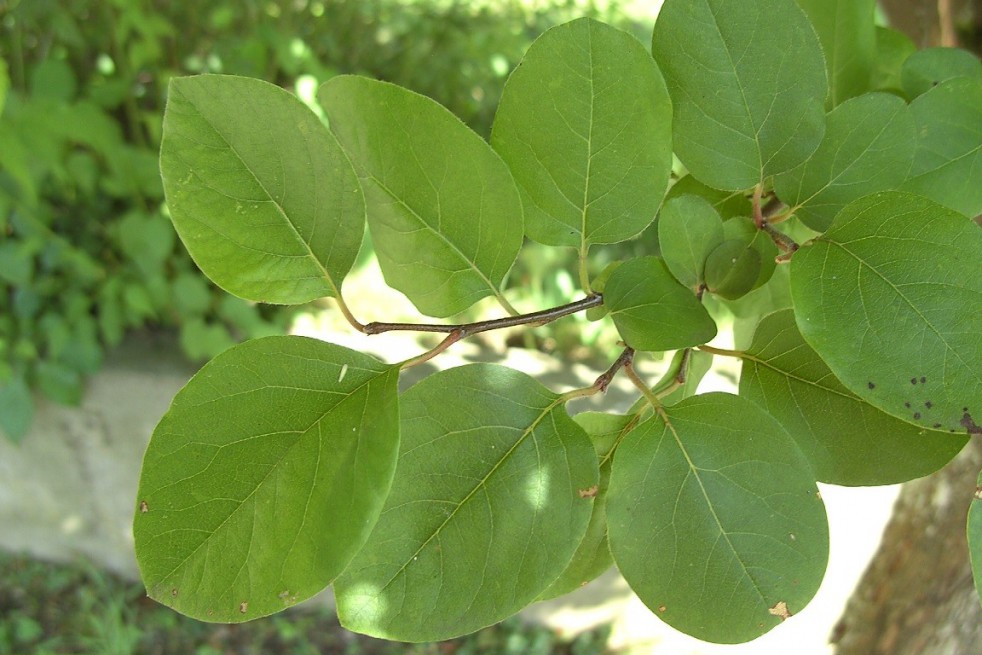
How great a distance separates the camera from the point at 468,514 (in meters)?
0.42

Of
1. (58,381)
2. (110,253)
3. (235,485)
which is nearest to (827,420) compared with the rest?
(235,485)

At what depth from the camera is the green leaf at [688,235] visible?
0.45m

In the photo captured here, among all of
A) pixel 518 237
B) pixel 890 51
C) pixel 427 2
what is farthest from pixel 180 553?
pixel 427 2

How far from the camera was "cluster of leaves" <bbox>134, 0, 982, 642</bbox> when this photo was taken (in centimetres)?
39

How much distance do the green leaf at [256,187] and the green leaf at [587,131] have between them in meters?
0.10

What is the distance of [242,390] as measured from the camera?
15.5 inches

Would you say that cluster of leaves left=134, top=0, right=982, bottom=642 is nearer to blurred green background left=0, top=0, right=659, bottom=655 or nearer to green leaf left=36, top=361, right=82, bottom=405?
blurred green background left=0, top=0, right=659, bottom=655

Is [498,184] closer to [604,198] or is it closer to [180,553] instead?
[604,198]

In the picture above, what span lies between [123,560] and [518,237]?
2329 mm

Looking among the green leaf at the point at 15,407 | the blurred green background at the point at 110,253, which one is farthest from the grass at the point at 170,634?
the green leaf at the point at 15,407

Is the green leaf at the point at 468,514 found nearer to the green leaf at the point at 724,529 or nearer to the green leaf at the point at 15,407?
the green leaf at the point at 724,529

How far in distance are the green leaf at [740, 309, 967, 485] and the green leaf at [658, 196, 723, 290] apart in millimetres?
62

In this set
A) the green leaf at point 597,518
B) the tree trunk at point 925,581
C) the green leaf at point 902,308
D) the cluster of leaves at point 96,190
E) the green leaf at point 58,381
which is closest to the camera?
the green leaf at point 902,308

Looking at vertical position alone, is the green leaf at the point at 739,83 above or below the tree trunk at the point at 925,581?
above
